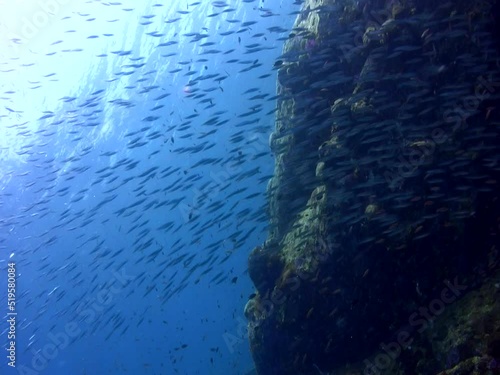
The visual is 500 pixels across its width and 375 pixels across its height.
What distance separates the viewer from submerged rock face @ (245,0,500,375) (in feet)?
29.1

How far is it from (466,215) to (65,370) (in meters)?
98.1

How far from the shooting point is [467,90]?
8.82 m

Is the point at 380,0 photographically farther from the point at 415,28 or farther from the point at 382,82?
the point at 382,82

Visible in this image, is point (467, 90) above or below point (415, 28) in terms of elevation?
below

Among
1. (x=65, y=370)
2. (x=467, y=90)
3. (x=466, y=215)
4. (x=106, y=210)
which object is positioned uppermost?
(x=467, y=90)

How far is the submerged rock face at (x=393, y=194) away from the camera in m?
8.88

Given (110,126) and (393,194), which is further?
(110,126)

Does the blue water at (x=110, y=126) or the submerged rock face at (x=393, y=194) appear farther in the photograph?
the blue water at (x=110, y=126)

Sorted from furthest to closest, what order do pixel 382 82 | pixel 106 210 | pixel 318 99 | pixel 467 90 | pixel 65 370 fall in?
pixel 65 370
pixel 106 210
pixel 318 99
pixel 382 82
pixel 467 90

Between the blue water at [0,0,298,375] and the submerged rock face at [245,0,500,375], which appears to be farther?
the blue water at [0,0,298,375]

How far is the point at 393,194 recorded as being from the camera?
9023 millimetres

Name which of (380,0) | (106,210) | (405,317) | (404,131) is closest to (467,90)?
(404,131)

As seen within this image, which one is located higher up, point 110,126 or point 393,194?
point 393,194

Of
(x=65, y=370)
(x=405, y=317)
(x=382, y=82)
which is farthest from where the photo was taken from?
(x=65, y=370)
